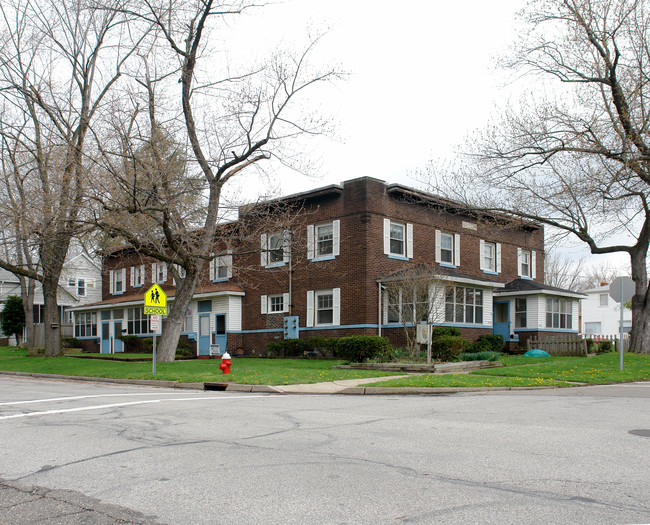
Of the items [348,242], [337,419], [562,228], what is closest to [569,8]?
[562,228]

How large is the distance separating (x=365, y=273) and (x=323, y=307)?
10.4ft

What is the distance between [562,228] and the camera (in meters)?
24.0

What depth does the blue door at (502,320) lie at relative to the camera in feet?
104

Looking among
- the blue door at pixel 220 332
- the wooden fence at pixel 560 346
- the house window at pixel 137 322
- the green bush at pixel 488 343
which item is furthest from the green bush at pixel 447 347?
the house window at pixel 137 322

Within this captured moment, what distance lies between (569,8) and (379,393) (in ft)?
53.7

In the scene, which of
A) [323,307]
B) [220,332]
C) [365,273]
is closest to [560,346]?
[365,273]

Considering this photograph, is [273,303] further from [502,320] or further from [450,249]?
[502,320]

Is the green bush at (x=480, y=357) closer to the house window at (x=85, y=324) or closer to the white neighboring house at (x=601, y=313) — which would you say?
the house window at (x=85, y=324)

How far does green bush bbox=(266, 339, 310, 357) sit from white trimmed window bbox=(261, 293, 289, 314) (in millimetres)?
1736

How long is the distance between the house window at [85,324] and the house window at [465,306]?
84.6 feet

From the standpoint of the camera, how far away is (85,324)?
1727 inches

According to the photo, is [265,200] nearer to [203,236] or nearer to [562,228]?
[203,236]

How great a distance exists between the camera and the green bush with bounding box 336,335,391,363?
2366 centimetres

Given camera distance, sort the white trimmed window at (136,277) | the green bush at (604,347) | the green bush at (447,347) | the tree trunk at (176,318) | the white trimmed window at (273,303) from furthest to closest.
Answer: the white trimmed window at (136,277) → the white trimmed window at (273,303) → the green bush at (604,347) → the tree trunk at (176,318) → the green bush at (447,347)
